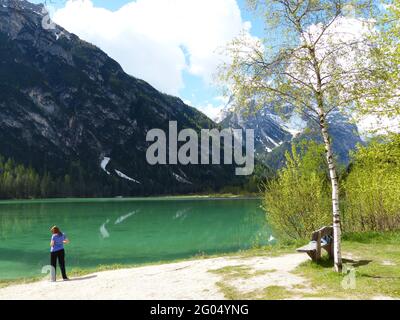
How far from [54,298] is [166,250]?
26.3 metres

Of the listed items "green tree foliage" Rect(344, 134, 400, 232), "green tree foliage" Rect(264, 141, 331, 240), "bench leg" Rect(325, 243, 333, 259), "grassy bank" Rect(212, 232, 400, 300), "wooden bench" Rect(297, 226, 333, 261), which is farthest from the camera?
"green tree foliage" Rect(344, 134, 400, 232)

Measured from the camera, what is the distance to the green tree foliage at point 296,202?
108ft

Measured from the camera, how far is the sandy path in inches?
633

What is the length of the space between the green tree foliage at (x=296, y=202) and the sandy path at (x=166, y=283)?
33.0 ft

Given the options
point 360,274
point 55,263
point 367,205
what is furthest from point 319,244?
point 367,205

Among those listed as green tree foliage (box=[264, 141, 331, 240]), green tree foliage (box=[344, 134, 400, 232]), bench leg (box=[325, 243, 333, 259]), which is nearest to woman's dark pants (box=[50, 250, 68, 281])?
bench leg (box=[325, 243, 333, 259])

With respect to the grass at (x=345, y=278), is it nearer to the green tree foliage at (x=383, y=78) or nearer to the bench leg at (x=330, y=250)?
the bench leg at (x=330, y=250)

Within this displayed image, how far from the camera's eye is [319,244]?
20.2 m

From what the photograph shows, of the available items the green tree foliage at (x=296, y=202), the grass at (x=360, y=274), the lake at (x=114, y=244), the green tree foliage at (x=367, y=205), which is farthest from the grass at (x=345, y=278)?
the lake at (x=114, y=244)

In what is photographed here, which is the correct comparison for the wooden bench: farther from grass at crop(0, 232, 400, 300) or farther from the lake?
the lake

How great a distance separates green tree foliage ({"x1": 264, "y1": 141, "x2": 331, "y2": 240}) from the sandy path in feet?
33.0

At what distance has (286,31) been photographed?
758 inches
